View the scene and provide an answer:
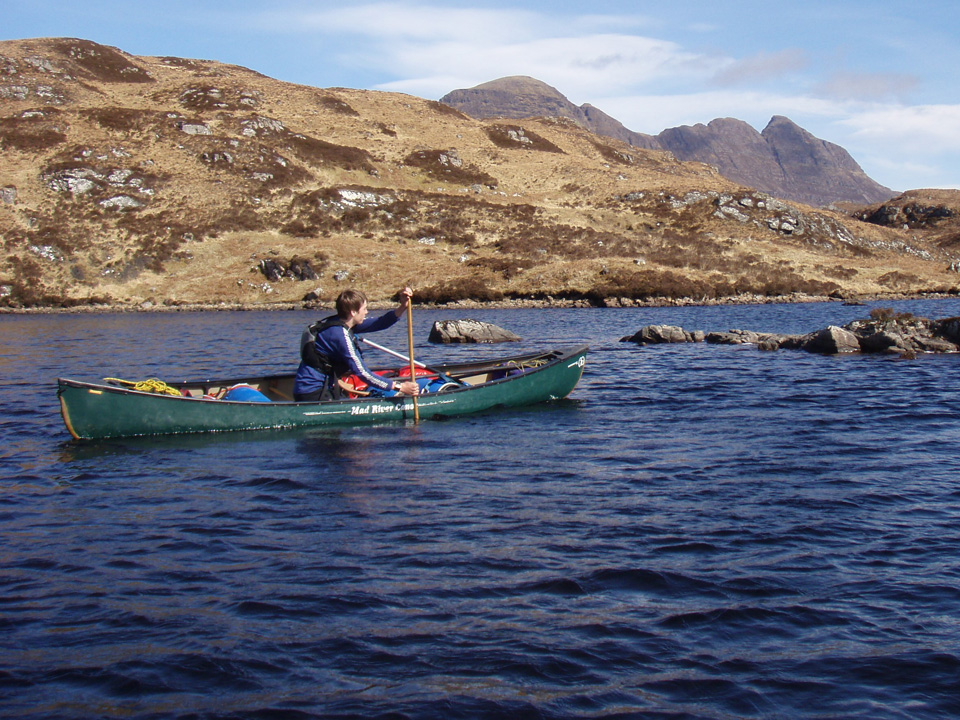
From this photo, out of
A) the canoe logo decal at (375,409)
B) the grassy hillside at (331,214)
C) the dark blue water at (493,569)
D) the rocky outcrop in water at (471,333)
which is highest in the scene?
the grassy hillside at (331,214)

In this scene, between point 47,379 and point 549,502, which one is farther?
point 47,379

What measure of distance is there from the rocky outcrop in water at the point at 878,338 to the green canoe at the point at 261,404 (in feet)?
44.8

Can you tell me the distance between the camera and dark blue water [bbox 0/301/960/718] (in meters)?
5.56

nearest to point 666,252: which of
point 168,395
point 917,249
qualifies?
point 917,249

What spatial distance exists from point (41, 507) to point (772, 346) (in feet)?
82.2

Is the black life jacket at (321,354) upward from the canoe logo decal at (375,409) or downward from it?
upward

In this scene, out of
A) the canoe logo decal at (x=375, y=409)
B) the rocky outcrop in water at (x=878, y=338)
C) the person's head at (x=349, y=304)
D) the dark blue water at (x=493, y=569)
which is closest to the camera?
the dark blue water at (x=493, y=569)

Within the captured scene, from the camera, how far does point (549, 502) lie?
32.8 feet

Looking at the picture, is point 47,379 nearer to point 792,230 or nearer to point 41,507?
point 41,507

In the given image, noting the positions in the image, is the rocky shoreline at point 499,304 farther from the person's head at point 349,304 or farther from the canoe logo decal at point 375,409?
the person's head at point 349,304

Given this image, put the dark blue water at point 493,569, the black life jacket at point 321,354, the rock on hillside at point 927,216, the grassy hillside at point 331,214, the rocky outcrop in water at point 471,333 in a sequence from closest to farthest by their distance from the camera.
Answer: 1. the dark blue water at point 493,569
2. the black life jacket at point 321,354
3. the rocky outcrop in water at point 471,333
4. the grassy hillside at point 331,214
5. the rock on hillside at point 927,216

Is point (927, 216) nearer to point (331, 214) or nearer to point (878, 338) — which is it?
point (331, 214)

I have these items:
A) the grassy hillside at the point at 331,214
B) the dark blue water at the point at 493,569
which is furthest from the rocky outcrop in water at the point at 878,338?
the grassy hillside at the point at 331,214

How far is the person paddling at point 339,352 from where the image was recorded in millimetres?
14555
